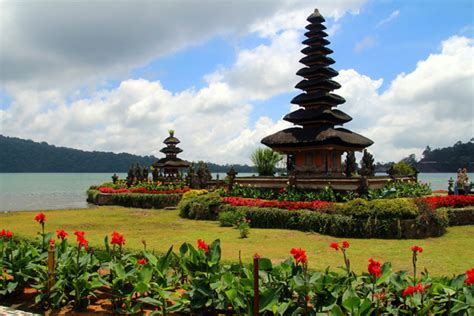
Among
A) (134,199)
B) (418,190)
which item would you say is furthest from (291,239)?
(134,199)

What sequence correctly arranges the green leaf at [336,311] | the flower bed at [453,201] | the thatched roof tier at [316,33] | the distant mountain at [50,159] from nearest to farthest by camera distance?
1. the green leaf at [336,311]
2. the flower bed at [453,201]
3. the thatched roof tier at [316,33]
4. the distant mountain at [50,159]

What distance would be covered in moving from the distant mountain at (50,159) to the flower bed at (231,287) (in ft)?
524

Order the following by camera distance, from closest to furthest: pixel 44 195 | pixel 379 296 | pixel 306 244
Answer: pixel 379 296 → pixel 306 244 → pixel 44 195

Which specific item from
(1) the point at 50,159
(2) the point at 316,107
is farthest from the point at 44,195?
(1) the point at 50,159

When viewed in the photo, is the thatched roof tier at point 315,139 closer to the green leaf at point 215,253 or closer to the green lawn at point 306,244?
the green lawn at point 306,244

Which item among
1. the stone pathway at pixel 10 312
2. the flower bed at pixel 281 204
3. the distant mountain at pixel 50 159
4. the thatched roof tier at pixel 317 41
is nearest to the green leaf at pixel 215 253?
the stone pathway at pixel 10 312

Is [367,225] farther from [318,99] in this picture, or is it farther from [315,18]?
[315,18]

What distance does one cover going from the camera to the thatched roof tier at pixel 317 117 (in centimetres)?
2509

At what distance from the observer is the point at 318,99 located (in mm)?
25781

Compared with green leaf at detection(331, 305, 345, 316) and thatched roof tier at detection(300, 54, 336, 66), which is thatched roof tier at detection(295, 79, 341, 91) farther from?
green leaf at detection(331, 305, 345, 316)

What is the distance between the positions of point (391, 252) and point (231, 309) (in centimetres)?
738

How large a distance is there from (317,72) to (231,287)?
23.0 metres

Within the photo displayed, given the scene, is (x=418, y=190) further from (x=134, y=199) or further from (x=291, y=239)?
(x=134, y=199)

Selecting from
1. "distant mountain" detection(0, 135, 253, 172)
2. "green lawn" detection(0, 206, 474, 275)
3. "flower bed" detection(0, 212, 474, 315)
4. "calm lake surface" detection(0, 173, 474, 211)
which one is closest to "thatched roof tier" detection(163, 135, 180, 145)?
"calm lake surface" detection(0, 173, 474, 211)
